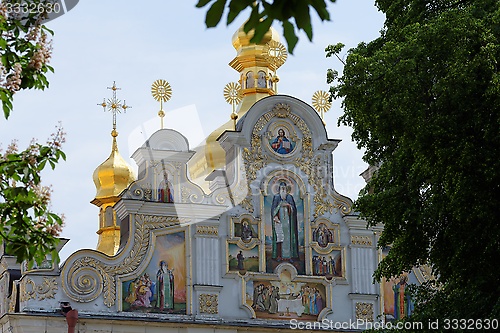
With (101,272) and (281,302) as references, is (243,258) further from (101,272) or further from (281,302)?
(101,272)

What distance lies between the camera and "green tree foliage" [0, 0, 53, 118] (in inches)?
380

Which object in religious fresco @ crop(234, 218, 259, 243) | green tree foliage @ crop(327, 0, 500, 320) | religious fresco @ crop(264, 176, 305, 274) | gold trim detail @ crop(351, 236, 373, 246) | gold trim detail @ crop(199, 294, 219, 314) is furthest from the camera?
gold trim detail @ crop(351, 236, 373, 246)

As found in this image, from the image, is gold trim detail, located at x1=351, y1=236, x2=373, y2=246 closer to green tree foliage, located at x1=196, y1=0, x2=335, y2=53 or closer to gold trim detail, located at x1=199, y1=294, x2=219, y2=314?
gold trim detail, located at x1=199, y1=294, x2=219, y2=314

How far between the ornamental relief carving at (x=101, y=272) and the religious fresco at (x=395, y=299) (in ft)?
16.8

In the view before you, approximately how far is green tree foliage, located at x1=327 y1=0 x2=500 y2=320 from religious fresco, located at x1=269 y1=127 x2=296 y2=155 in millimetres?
8632

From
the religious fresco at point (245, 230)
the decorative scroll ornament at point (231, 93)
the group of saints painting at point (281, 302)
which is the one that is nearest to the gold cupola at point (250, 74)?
the decorative scroll ornament at point (231, 93)

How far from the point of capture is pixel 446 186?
47.9 ft

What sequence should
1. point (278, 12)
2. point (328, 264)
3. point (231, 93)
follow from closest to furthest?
point (278, 12) < point (328, 264) < point (231, 93)

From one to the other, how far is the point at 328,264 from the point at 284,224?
126cm

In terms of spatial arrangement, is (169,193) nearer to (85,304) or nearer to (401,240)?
(85,304)

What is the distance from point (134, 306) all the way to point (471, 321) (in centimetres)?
1031

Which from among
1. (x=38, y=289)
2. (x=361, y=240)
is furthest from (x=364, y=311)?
(x=38, y=289)

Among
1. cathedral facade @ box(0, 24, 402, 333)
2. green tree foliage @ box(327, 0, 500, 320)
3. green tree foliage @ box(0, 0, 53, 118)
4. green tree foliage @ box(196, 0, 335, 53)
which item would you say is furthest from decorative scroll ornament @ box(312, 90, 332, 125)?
green tree foliage @ box(196, 0, 335, 53)

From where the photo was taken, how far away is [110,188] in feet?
103
